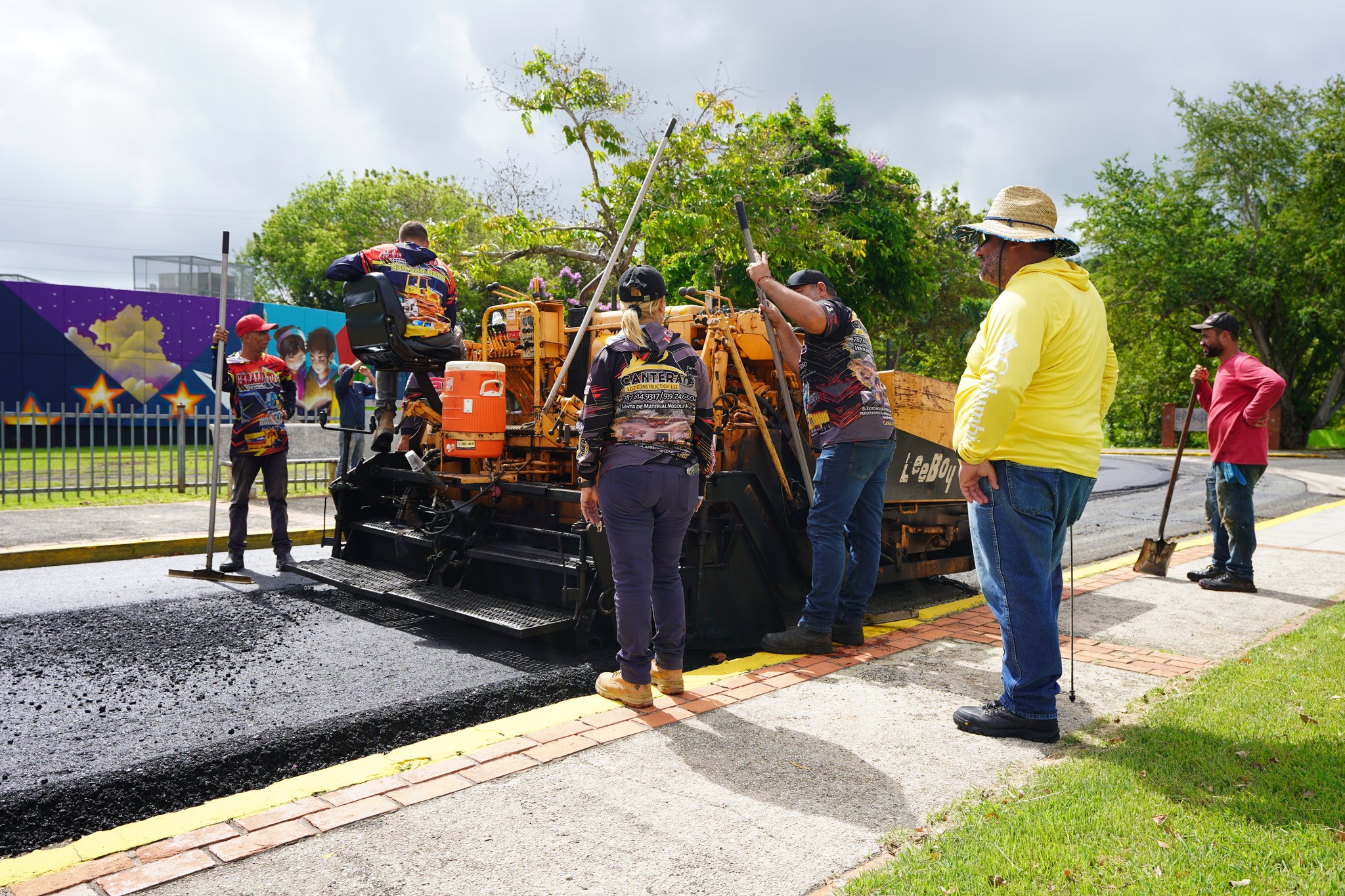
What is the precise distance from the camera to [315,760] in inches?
143

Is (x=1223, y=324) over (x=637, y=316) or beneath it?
over

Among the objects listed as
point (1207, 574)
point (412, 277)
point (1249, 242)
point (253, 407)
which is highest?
point (1249, 242)

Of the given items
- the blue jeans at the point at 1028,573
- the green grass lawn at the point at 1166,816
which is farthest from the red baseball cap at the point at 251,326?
the green grass lawn at the point at 1166,816

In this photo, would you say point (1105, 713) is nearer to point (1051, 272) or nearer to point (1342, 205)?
point (1051, 272)

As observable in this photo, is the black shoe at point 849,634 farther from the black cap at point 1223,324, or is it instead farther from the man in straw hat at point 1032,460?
the black cap at point 1223,324

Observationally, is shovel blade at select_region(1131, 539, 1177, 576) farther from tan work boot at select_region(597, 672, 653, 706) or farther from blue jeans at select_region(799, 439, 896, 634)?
tan work boot at select_region(597, 672, 653, 706)

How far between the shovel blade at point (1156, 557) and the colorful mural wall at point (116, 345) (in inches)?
740

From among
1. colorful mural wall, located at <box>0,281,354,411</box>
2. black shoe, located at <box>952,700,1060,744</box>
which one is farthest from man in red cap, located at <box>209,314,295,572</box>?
colorful mural wall, located at <box>0,281,354,411</box>

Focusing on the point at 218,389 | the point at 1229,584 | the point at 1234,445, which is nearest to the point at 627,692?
the point at 218,389

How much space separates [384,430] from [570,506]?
1.74 metres

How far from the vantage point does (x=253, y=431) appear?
718 cm

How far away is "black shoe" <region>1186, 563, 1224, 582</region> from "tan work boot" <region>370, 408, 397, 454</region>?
5952mm

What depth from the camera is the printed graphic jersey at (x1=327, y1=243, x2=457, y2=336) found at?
6055 millimetres

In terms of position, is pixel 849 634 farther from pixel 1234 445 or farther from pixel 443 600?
pixel 1234 445
